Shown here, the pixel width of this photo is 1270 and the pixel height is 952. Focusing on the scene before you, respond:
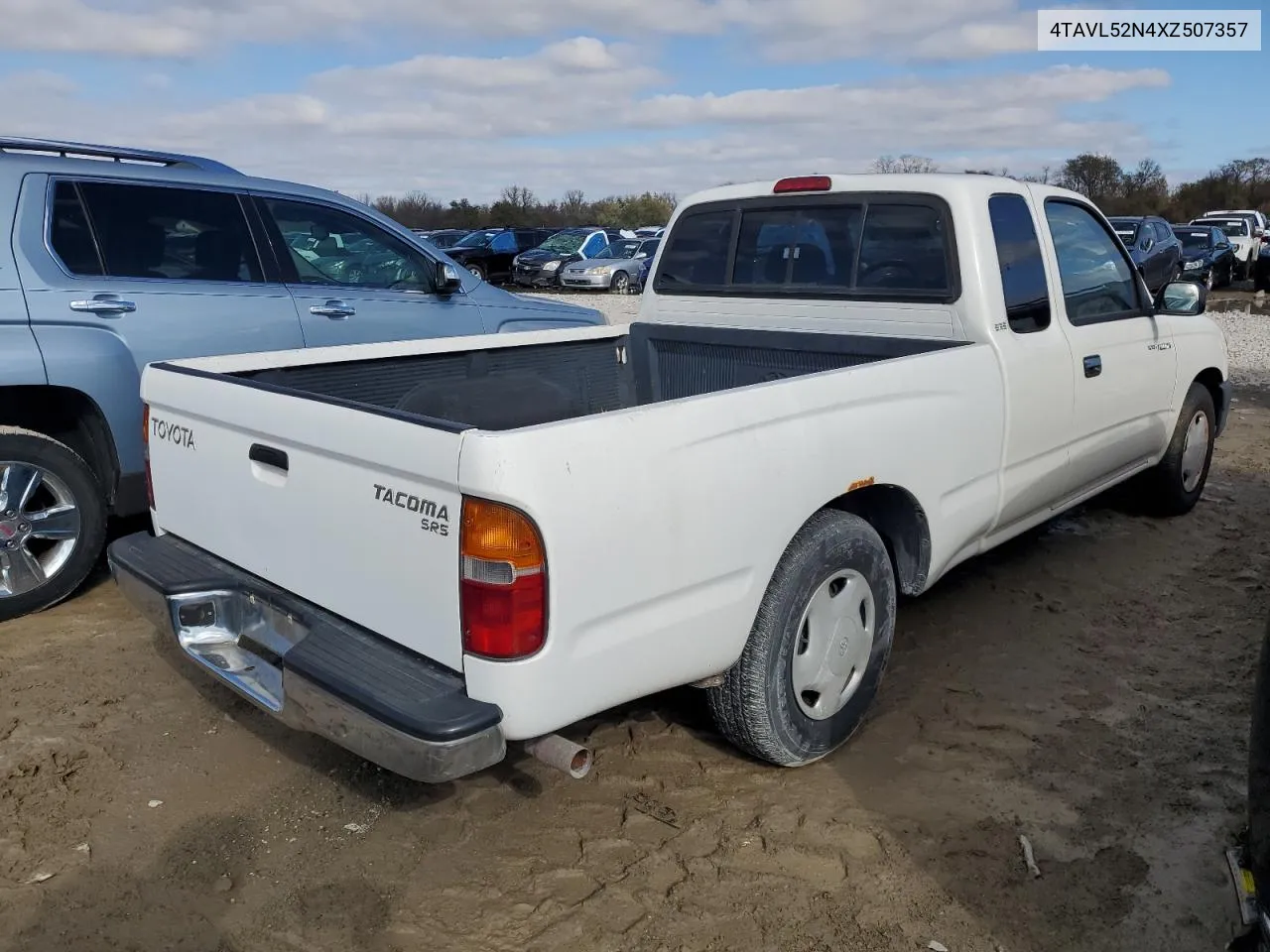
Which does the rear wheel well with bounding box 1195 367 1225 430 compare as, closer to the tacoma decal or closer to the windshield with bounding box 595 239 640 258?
the tacoma decal

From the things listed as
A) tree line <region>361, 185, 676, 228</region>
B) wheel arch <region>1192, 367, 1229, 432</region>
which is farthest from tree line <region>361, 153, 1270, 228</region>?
wheel arch <region>1192, 367, 1229, 432</region>

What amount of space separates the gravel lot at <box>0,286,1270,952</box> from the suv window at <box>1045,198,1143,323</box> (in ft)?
4.89

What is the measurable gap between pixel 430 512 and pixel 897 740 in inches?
78.1

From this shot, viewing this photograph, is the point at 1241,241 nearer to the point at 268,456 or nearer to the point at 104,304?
the point at 104,304

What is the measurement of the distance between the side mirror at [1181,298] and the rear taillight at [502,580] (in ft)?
13.7

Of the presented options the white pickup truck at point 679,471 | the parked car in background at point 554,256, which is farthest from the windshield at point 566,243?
the white pickup truck at point 679,471

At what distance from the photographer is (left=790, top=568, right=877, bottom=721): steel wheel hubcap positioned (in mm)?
3236

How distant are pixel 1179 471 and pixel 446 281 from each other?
418cm

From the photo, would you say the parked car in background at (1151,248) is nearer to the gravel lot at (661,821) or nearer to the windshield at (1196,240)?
the windshield at (1196,240)

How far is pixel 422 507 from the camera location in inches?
96.4

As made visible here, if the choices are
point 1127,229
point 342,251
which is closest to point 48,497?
point 342,251

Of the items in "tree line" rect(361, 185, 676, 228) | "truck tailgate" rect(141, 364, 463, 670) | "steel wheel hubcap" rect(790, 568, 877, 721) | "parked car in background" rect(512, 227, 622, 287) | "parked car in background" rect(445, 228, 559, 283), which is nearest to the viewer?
"truck tailgate" rect(141, 364, 463, 670)

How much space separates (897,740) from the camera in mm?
3602

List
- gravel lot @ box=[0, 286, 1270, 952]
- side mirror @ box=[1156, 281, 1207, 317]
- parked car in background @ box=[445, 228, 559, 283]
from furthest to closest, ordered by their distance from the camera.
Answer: parked car in background @ box=[445, 228, 559, 283] → side mirror @ box=[1156, 281, 1207, 317] → gravel lot @ box=[0, 286, 1270, 952]
